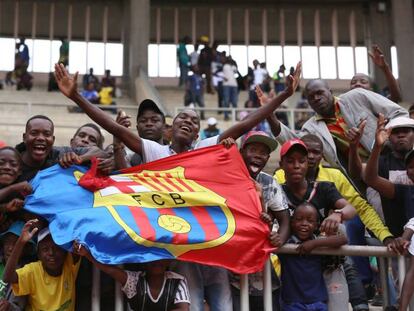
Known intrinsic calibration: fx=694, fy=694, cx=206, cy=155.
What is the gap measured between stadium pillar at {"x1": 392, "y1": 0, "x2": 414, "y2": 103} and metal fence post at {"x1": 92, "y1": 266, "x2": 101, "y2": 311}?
18976 millimetres

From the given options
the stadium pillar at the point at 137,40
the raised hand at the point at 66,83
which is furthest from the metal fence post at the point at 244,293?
the stadium pillar at the point at 137,40

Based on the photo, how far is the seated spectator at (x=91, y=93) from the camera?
1786cm

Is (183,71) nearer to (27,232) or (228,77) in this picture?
(228,77)

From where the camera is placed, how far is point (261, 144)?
5.16m

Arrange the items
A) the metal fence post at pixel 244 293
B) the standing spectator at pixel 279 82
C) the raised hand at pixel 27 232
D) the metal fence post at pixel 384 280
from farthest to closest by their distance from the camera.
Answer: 1. the standing spectator at pixel 279 82
2. the metal fence post at pixel 384 280
3. the metal fence post at pixel 244 293
4. the raised hand at pixel 27 232

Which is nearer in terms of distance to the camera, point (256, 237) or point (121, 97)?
point (256, 237)

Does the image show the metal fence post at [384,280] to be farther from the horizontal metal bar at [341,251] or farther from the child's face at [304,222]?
the child's face at [304,222]

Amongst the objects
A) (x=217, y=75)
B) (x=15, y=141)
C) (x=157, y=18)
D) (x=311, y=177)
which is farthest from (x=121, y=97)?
(x=311, y=177)

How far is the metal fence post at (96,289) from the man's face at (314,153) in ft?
6.46

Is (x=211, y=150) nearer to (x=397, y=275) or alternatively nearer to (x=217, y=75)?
(x=397, y=275)

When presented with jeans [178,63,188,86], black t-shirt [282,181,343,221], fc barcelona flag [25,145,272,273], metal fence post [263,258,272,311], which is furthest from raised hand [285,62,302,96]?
jeans [178,63,188,86]

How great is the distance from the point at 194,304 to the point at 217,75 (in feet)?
48.4

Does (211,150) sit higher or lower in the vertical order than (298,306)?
higher

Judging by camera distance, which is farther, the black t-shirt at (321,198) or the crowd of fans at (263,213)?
the black t-shirt at (321,198)
